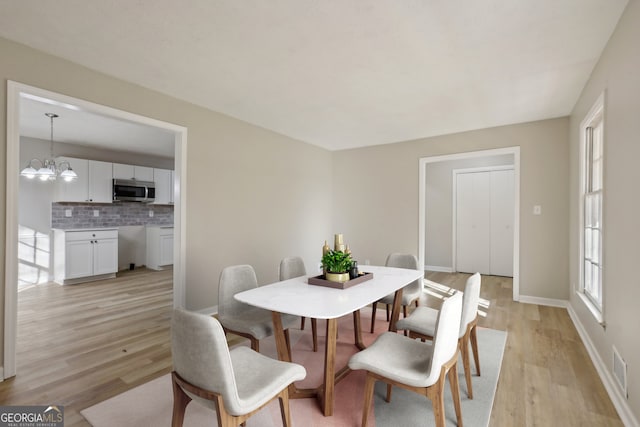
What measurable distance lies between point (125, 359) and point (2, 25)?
2.54 m

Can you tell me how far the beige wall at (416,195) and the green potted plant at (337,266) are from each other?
3075mm

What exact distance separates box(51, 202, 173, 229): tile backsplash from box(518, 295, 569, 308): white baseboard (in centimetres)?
694

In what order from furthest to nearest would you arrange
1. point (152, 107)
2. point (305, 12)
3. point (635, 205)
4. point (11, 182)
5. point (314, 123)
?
point (314, 123), point (152, 107), point (11, 182), point (305, 12), point (635, 205)

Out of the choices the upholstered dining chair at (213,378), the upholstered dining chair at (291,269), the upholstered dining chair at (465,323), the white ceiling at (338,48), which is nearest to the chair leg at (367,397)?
the upholstered dining chair at (213,378)

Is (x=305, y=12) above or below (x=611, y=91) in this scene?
above

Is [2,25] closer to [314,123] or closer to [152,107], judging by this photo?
[152,107]

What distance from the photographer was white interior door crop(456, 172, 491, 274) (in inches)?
246

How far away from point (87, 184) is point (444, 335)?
6.40 meters

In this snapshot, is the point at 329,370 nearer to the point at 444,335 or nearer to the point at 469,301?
the point at 444,335

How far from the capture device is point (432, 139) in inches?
197

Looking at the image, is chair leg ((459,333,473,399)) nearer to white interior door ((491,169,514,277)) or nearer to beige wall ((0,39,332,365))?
beige wall ((0,39,332,365))

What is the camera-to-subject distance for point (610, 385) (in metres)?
2.14

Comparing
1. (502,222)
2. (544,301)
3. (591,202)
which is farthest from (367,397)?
(502,222)

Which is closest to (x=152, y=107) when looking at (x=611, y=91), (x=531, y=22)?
(x=531, y=22)
